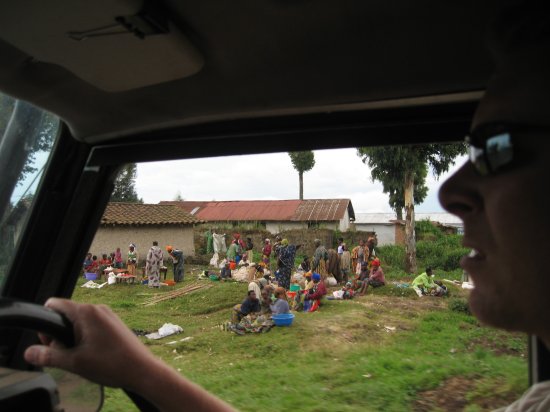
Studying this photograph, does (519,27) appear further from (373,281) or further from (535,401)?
(373,281)

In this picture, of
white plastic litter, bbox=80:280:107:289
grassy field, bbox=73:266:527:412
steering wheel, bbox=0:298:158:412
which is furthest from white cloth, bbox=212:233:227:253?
steering wheel, bbox=0:298:158:412

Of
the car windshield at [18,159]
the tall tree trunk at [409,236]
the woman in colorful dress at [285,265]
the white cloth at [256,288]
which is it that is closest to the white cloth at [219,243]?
the tall tree trunk at [409,236]

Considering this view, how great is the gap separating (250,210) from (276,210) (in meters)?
2.35

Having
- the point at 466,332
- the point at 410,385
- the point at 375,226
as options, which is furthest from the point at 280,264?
the point at 375,226

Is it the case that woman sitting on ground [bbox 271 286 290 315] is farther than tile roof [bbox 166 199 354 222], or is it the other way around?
tile roof [bbox 166 199 354 222]

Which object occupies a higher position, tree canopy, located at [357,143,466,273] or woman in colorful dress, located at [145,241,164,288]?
tree canopy, located at [357,143,466,273]

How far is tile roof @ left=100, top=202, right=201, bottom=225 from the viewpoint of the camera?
22397 mm

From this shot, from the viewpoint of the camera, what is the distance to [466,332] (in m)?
9.20

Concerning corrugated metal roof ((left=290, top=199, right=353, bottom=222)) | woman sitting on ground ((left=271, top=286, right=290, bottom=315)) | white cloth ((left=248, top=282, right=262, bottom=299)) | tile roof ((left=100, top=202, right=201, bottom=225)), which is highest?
corrugated metal roof ((left=290, top=199, right=353, bottom=222))

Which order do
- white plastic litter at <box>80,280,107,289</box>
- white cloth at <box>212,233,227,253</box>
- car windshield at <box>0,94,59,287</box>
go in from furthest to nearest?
white cloth at <box>212,233,227,253</box>, white plastic litter at <box>80,280,107,289</box>, car windshield at <box>0,94,59,287</box>

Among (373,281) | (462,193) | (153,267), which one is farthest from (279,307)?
(462,193)

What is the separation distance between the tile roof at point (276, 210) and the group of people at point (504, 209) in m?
28.7

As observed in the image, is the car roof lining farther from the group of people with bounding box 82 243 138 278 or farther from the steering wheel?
the group of people with bounding box 82 243 138 278

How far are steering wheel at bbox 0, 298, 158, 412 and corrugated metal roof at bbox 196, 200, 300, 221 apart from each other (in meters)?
29.8
